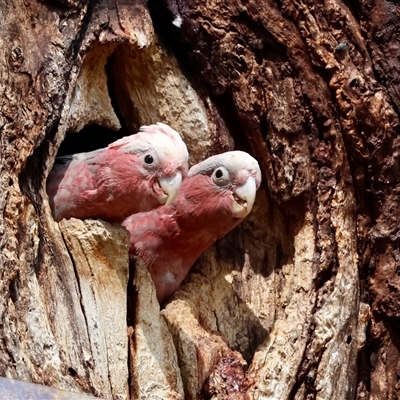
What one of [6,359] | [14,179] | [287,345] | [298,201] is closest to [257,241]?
[298,201]

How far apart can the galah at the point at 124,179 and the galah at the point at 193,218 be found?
0.68 ft

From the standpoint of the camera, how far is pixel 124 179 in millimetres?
3303

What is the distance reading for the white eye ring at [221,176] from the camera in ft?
11.3

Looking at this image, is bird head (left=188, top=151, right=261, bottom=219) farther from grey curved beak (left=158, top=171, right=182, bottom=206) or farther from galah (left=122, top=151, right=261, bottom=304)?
grey curved beak (left=158, top=171, right=182, bottom=206)

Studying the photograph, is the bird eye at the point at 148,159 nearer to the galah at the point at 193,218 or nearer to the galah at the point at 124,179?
the galah at the point at 124,179

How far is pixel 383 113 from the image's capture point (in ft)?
11.9

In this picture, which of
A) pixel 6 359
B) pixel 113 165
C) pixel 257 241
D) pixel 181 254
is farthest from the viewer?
pixel 257 241

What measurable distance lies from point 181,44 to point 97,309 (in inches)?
56.2

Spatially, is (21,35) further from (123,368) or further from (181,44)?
(123,368)

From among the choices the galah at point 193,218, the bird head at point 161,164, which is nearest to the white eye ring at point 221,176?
the galah at point 193,218

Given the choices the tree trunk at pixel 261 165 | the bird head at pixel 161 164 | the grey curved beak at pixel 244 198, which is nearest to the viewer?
the tree trunk at pixel 261 165

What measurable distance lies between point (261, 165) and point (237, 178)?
348 mm

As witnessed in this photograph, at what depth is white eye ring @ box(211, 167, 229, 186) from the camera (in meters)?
3.46

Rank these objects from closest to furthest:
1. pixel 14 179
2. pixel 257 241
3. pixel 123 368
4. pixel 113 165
→ pixel 14 179, pixel 123 368, pixel 113 165, pixel 257 241
